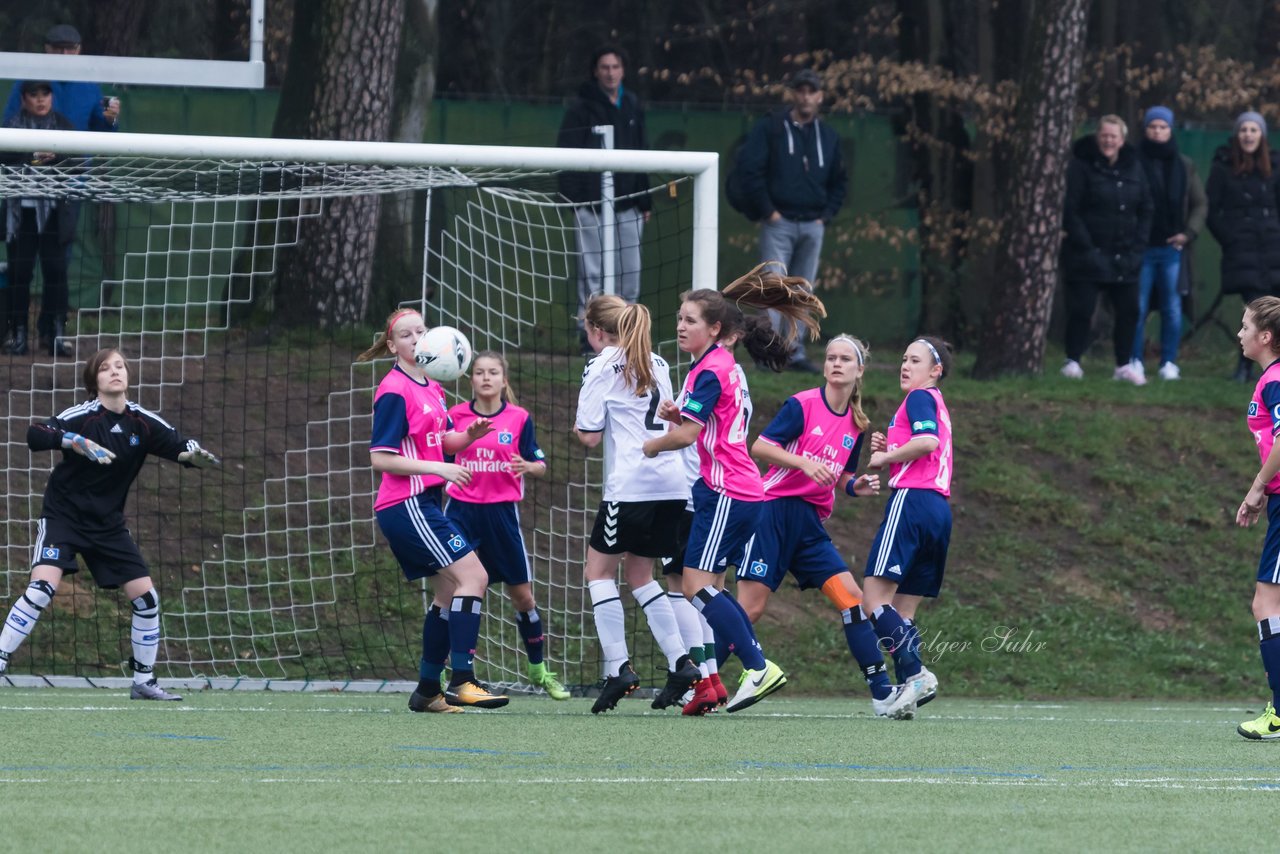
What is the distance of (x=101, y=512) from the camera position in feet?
28.7

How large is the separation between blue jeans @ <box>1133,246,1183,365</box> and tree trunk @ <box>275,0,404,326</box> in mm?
6121

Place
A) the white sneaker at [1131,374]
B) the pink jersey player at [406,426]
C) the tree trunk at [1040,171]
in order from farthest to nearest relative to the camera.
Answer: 1. the white sneaker at [1131,374]
2. the tree trunk at [1040,171]
3. the pink jersey player at [406,426]

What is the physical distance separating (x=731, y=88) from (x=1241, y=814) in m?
16.5

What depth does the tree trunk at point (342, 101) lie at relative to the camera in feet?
44.1

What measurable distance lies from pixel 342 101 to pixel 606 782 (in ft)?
31.2

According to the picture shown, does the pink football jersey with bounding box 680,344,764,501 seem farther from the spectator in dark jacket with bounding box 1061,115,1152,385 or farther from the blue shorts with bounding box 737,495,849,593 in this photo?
the spectator in dark jacket with bounding box 1061,115,1152,385

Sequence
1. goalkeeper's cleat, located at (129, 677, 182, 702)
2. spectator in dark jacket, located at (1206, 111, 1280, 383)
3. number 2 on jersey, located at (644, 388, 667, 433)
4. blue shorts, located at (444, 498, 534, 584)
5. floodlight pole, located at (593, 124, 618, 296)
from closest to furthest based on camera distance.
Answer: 1. number 2 on jersey, located at (644, 388, 667, 433)
2. goalkeeper's cleat, located at (129, 677, 182, 702)
3. blue shorts, located at (444, 498, 534, 584)
4. floodlight pole, located at (593, 124, 618, 296)
5. spectator in dark jacket, located at (1206, 111, 1280, 383)

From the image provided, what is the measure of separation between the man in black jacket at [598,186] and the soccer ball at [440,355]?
121 inches

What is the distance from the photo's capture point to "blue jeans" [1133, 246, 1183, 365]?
606 inches

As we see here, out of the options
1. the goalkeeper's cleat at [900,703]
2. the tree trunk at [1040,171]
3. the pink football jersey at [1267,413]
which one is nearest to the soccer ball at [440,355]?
the goalkeeper's cleat at [900,703]

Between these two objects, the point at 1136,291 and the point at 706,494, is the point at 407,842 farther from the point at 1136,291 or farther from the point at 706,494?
the point at 1136,291

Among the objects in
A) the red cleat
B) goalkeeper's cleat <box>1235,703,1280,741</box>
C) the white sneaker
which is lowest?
the red cleat

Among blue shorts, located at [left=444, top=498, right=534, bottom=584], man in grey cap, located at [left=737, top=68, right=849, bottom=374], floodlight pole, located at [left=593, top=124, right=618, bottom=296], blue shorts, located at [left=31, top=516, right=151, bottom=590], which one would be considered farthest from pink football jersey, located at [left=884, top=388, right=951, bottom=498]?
man in grey cap, located at [left=737, top=68, right=849, bottom=374]

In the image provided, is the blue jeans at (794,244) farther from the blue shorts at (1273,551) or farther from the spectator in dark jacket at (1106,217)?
the blue shorts at (1273,551)
